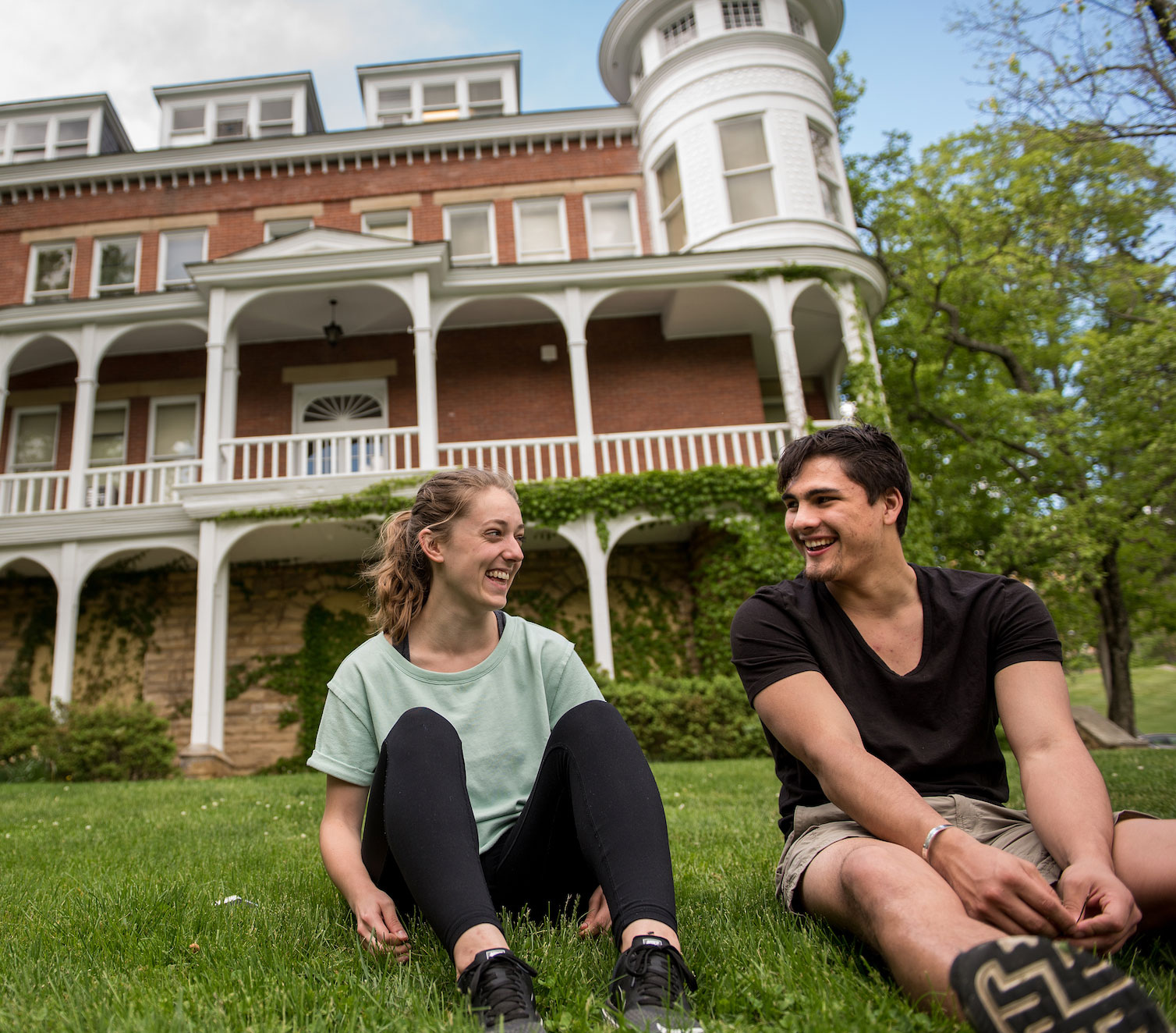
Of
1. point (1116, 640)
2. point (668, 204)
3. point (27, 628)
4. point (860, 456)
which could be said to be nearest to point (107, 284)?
point (27, 628)

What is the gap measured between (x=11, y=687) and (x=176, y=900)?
12.8 m

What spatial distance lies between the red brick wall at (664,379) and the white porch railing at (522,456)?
118 cm

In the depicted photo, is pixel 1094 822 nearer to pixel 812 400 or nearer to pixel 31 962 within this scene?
pixel 31 962

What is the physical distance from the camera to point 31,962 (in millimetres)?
2086

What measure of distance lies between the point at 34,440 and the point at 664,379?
1095cm

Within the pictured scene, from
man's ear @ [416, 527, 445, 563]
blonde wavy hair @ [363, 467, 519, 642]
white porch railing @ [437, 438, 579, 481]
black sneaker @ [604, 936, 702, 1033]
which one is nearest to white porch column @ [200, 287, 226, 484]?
white porch railing @ [437, 438, 579, 481]

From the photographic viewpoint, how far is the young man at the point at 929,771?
1531 mm

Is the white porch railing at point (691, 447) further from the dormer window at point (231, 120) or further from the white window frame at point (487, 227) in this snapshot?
the dormer window at point (231, 120)

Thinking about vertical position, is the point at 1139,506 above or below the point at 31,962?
above

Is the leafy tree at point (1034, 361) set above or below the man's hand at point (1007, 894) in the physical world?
above

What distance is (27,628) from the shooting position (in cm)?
1342

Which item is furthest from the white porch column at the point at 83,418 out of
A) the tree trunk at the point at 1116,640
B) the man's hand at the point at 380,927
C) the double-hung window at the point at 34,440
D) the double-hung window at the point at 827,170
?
the tree trunk at the point at 1116,640

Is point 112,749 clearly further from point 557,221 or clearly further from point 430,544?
point 557,221

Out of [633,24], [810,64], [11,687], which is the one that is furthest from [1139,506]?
[11,687]
